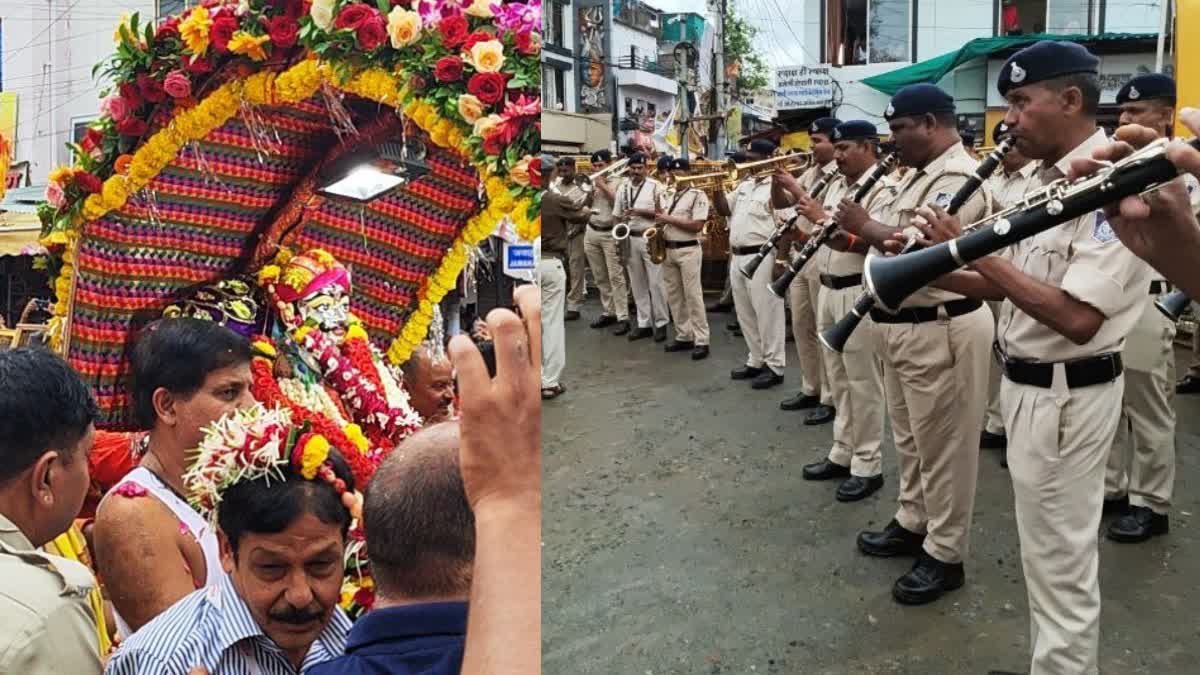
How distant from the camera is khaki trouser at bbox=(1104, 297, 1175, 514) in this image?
145cm

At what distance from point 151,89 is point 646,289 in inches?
42.9

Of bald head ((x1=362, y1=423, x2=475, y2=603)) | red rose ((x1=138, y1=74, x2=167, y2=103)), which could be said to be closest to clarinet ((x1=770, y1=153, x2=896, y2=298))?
bald head ((x1=362, y1=423, x2=475, y2=603))

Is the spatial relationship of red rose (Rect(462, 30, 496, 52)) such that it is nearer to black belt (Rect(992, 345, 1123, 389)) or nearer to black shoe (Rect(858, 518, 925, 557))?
black shoe (Rect(858, 518, 925, 557))

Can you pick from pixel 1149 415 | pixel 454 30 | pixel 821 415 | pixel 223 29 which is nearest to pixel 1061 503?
pixel 1149 415

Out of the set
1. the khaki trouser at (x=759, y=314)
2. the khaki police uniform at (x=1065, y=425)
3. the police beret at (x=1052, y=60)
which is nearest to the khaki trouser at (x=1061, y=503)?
the khaki police uniform at (x=1065, y=425)

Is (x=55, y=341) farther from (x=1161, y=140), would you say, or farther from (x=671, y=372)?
(x=1161, y=140)

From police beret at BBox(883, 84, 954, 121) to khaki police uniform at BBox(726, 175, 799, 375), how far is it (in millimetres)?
293

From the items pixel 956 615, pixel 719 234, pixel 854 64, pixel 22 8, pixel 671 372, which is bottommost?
pixel 956 615

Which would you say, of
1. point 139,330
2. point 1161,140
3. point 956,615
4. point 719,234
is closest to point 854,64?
point 1161,140

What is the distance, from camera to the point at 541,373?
52.4 inches

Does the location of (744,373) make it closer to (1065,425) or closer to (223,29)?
(1065,425)

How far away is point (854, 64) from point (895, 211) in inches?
12.1

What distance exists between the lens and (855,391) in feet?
6.52

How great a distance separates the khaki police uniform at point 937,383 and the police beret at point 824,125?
163 millimetres
